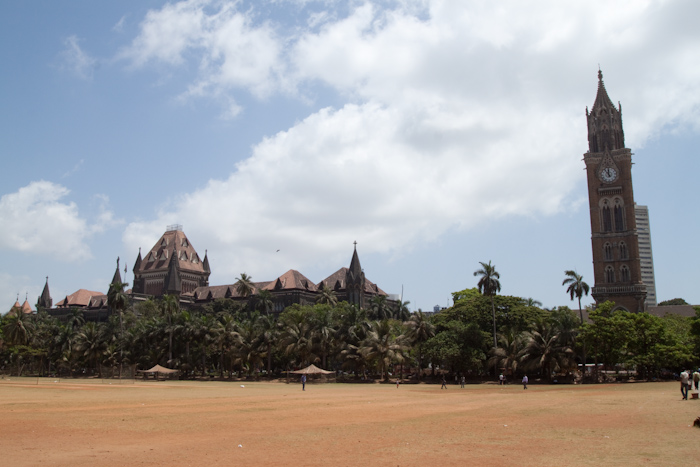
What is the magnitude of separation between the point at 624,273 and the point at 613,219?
9.46m

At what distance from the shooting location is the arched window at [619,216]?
104312 mm

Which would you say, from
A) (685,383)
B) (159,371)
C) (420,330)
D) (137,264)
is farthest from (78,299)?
(685,383)

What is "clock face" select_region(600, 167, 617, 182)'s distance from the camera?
106 meters

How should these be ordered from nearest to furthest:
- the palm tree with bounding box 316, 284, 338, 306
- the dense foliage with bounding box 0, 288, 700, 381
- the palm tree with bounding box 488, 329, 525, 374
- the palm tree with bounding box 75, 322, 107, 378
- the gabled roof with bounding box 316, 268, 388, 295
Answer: the dense foliage with bounding box 0, 288, 700, 381, the palm tree with bounding box 488, 329, 525, 374, the palm tree with bounding box 75, 322, 107, 378, the palm tree with bounding box 316, 284, 338, 306, the gabled roof with bounding box 316, 268, 388, 295

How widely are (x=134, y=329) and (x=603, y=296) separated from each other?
74740 mm

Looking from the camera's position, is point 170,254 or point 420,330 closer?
point 420,330

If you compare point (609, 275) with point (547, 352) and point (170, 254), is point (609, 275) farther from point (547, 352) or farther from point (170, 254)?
point (170, 254)

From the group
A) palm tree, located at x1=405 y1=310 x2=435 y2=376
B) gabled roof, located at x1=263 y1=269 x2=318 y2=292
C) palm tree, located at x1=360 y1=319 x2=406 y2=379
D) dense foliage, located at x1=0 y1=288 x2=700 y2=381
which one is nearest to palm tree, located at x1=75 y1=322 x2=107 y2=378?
dense foliage, located at x1=0 y1=288 x2=700 y2=381

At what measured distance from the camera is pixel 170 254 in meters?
153

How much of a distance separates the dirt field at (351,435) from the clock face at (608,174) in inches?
3195

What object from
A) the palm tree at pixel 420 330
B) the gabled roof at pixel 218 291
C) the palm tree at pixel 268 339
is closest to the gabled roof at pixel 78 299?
the gabled roof at pixel 218 291

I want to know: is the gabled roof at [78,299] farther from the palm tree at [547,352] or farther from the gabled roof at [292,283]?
the palm tree at [547,352]

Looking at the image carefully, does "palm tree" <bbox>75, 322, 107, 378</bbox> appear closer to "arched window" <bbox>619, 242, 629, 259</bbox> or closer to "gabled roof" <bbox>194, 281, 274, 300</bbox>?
"gabled roof" <bbox>194, 281, 274, 300</bbox>

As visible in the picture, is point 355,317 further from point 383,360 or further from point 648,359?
point 648,359
